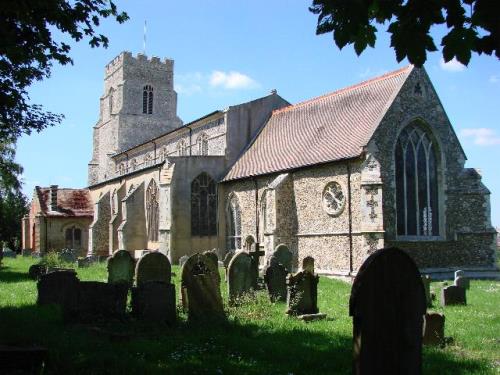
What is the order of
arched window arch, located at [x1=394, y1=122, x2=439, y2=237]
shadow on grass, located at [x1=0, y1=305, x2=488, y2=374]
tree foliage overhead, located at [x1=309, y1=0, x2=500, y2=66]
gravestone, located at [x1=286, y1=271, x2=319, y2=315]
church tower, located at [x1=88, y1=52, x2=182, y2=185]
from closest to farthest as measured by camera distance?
tree foliage overhead, located at [x1=309, y1=0, x2=500, y2=66] < shadow on grass, located at [x1=0, y1=305, x2=488, y2=374] < gravestone, located at [x1=286, y1=271, x2=319, y2=315] < arched window arch, located at [x1=394, y1=122, x2=439, y2=237] < church tower, located at [x1=88, y1=52, x2=182, y2=185]

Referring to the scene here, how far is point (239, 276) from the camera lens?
37.9 feet

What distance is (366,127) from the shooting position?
19.2 meters

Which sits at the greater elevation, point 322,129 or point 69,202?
point 322,129

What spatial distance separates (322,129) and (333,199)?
13.8 ft

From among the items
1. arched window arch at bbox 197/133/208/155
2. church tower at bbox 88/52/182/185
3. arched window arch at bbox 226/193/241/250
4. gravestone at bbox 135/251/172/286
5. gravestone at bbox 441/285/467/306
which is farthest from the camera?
church tower at bbox 88/52/182/185

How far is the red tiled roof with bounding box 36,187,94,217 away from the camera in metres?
36.9

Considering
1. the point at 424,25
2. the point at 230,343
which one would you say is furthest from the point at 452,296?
the point at 424,25

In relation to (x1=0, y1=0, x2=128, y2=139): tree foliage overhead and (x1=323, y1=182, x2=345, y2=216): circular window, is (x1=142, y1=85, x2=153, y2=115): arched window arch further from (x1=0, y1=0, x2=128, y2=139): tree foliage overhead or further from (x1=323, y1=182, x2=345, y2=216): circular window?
(x1=0, y1=0, x2=128, y2=139): tree foliage overhead

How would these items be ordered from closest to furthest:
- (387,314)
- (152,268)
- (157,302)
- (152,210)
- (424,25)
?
1. (424,25)
2. (387,314)
3. (157,302)
4. (152,268)
5. (152,210)

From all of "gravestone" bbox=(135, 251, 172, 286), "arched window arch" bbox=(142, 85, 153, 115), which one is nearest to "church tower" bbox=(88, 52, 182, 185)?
"arched window arch" bbox=(142, 85, 153, 115)

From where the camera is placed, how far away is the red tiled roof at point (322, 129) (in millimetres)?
19391

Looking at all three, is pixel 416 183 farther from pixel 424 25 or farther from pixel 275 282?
pixel 424 25

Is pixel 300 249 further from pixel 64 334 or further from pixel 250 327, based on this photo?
pixel 64 334

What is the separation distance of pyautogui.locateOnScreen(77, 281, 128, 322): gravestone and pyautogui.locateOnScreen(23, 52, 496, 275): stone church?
7.99m
